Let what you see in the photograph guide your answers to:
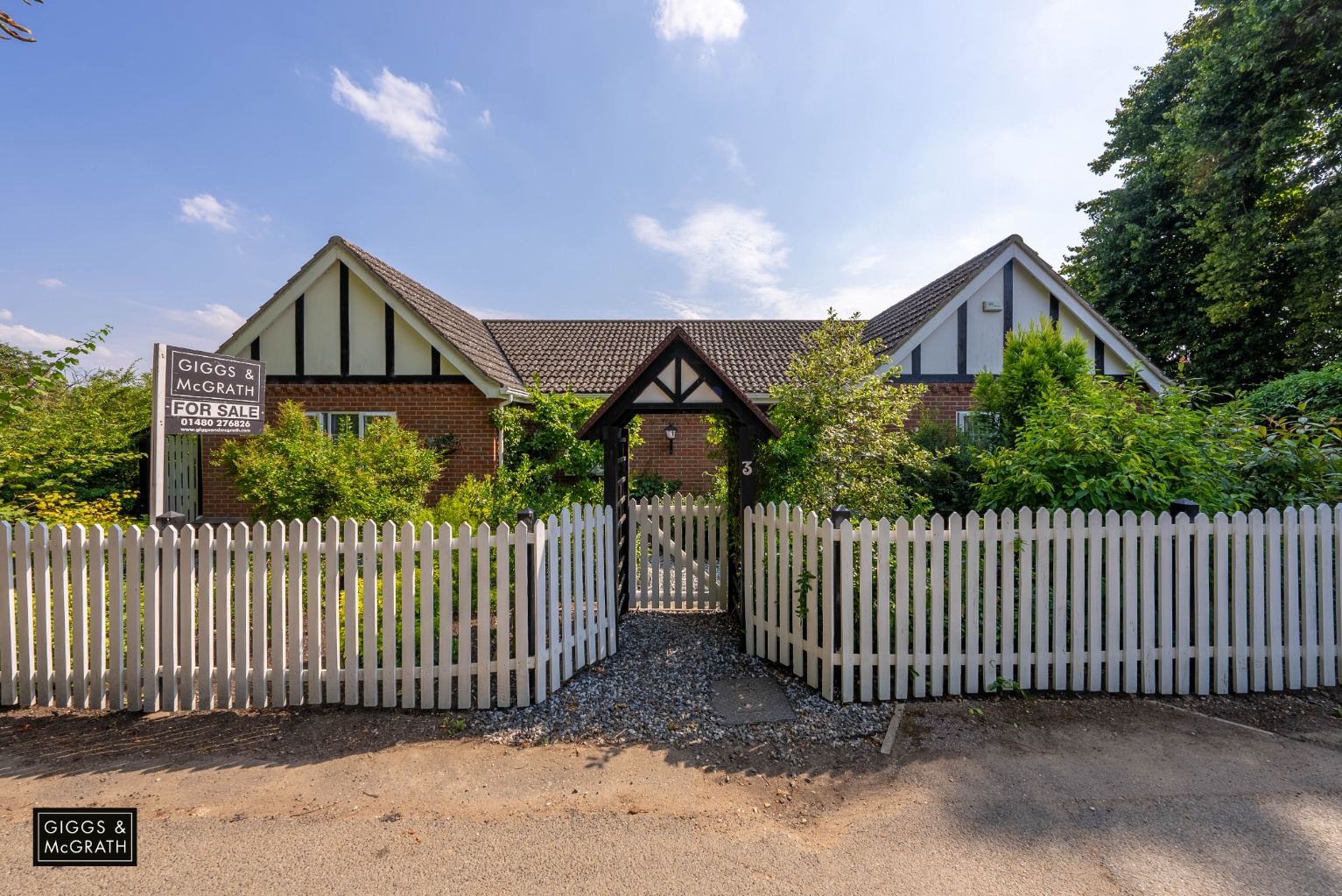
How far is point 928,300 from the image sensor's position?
1304 centimetres

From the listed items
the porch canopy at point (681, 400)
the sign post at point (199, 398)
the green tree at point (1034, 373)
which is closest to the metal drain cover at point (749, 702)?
the porch canopy at point (681, 400)

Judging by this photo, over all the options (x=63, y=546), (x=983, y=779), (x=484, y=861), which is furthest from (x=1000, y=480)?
(x=63, y=546)

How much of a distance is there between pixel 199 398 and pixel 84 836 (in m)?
3.54

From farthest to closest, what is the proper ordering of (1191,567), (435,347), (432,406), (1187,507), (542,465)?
(432,406), (435,347), (542,465), (1187,507), (1191,567)

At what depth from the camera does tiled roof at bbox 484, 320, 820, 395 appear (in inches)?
549

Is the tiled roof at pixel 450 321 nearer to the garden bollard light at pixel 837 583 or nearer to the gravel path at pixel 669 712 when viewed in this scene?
the gravel path at pixel 669 712

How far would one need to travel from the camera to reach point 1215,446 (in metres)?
5.43

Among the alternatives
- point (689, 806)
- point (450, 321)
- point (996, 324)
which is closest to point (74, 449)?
point (450, 321)

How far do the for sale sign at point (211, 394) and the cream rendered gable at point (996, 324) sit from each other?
1145 centimetres

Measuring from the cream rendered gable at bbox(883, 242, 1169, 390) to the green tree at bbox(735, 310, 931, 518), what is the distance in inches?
239

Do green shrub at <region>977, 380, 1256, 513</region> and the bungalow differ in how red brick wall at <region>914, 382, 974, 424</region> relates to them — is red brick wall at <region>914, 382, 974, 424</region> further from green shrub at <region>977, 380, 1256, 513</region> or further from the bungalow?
green shrub at <region>977, 380, 1256, 513</region>

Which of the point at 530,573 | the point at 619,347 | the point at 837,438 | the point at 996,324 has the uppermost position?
the point at 619,347

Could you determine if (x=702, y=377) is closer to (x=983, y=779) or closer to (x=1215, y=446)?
(x=983, y=779)

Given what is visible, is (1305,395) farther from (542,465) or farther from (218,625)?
(218,625)
